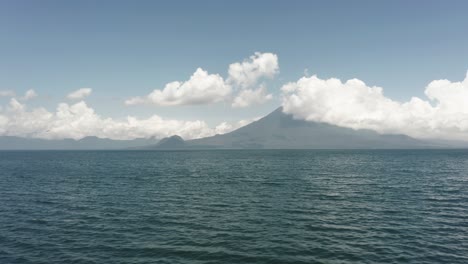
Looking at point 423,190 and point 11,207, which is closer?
point 11,207

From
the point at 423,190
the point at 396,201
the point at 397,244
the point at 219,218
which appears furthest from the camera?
the point at 423,190

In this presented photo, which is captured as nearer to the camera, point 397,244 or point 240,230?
point 397,244

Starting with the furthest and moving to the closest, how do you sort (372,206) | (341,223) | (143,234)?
(372,206) → (341,223) → (143,234)

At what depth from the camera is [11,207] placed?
2283 inches

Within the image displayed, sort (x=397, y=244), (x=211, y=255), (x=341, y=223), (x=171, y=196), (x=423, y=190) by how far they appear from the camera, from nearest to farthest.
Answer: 1. (x=211, y=255)
2. (x=397, y=244)
3. (x=341, y=223)
4. (x=171, y=196)
5. (x=423, y=190)

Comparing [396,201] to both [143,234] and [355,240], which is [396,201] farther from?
[143,234]

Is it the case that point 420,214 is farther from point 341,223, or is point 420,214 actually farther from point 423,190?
point 423,190

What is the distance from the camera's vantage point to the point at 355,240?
38688 millimetres

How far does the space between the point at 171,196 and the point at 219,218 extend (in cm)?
2262

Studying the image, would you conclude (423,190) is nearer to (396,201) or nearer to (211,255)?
(396,201)

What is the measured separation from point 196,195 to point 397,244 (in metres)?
43.4

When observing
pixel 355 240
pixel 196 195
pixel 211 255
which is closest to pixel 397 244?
pixel 355 240

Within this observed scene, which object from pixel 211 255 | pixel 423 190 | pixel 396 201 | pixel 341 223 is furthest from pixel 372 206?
pixel 211 255

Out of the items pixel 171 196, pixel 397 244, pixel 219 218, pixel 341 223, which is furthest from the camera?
pixel 171 196
